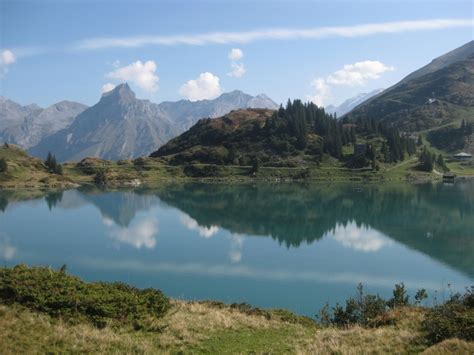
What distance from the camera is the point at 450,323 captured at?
17375 millimetres

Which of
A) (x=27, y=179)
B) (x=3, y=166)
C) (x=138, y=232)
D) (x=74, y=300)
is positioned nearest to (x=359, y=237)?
(x=138, y=232)

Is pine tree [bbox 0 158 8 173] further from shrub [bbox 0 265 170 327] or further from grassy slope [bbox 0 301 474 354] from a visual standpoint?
grassy slope [bbox 0 301 474 354]

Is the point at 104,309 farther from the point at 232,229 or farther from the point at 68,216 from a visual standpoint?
the point at 68,216

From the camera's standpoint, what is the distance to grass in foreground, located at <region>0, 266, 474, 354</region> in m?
17.0

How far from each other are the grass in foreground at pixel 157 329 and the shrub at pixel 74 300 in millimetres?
44

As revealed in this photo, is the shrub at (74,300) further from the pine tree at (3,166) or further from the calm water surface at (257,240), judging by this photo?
the pine tree at (3,166)

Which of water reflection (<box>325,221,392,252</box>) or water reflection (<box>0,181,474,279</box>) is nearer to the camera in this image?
water reflection (<box>325,221,392,252</box>)

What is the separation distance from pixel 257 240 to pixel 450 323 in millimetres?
69329

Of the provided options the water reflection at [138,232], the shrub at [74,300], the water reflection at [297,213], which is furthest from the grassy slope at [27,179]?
the shrub at [74,300]

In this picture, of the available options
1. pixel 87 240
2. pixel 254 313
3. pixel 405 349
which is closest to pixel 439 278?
pixel 254 313

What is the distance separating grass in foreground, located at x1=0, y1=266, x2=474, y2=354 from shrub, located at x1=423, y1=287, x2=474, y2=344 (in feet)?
0.18

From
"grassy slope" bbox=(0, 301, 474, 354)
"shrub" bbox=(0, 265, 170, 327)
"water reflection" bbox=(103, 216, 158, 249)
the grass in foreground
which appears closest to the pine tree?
"water reflection" bbox=(103, 216, 158, 249)

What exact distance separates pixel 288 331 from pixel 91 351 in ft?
32.5

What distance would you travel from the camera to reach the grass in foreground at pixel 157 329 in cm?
1705
